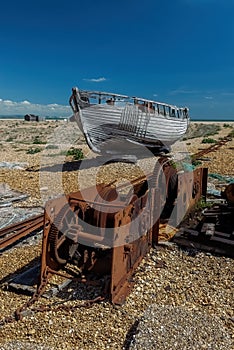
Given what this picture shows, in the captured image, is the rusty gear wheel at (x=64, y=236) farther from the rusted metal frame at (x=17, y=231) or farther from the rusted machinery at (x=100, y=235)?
the rusted metal frame at (x=17, y=231)

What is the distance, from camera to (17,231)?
6.10 meters

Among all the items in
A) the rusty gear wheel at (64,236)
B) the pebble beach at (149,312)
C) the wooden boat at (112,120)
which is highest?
the wooden boat at (112,120)

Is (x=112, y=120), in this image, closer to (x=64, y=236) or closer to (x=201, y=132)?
(x=64, y=236)

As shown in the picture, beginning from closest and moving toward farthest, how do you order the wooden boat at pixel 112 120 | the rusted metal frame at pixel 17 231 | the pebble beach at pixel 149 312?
the pebble beach at pixel 149 312, the rusted metal frame at pixel 17 231, the wooden boat at pixel 112 120

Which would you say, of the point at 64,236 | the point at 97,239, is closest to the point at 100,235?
the point at 97,239

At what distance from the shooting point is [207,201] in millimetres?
8117

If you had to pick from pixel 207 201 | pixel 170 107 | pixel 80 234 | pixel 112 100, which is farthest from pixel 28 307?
pixel 170 107

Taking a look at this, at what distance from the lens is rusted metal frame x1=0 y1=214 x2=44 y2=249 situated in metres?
5.31

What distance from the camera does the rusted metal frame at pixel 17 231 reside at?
17.4 feet

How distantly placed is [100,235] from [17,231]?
2395 millimetres

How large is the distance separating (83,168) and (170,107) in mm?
8066

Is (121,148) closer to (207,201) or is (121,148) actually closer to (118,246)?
(207,201)

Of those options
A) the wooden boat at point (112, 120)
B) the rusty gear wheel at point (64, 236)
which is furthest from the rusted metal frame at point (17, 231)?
the wooden boat at point (112, 120)

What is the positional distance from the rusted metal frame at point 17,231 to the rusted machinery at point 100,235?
4.24 ft
